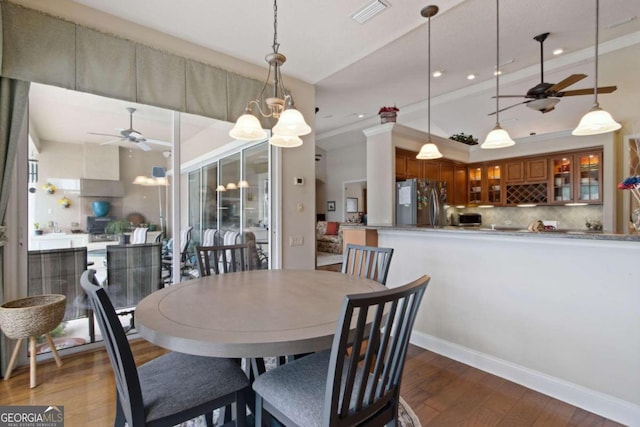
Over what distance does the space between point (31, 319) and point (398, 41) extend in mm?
3987

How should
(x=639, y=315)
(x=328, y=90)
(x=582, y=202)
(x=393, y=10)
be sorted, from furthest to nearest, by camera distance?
(x=582, y=202), (x=328, y=90), (x=393, y=10), (x=639, y=315)

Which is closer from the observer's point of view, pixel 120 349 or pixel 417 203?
pixel 120 349

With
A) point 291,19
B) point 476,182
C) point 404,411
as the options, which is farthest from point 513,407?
point 476,182

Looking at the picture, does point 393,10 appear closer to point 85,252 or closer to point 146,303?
point 146,303

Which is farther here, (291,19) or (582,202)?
(582,202)

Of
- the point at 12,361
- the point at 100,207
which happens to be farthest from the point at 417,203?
the point at 12,361

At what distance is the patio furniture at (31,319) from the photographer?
2.02 meters

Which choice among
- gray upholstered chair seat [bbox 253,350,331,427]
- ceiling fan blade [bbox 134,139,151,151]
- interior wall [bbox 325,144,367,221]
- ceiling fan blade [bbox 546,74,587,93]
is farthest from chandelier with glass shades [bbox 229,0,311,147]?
interior wall [bbox 325,144,367,221]

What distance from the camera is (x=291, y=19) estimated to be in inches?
109

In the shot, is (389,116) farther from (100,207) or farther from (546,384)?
(100,207)

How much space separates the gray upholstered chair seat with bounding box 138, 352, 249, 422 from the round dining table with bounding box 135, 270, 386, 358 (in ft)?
0.86

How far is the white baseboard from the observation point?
5.94ft

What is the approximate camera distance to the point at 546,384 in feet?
6.88

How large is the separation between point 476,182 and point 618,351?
515 centimetres
